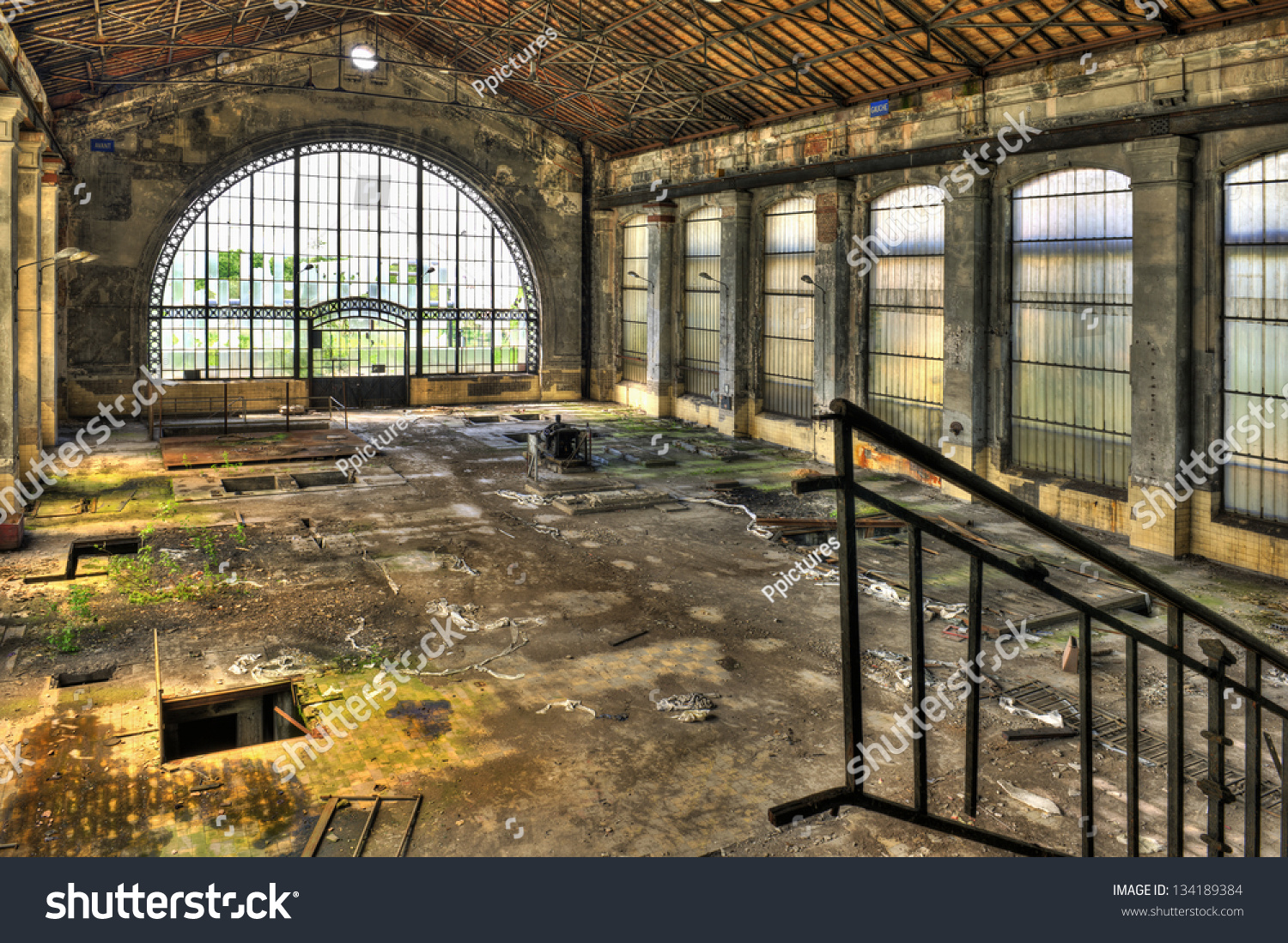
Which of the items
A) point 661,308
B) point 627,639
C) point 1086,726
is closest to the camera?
point 1086,726

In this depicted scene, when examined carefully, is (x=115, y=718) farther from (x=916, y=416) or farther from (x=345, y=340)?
(x=345, y=340)

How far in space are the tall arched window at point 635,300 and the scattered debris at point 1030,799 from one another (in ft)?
73.6

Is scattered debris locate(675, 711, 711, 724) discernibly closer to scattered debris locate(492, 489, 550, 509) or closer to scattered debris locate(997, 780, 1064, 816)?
scattered debris locate(997, 780, 1064, 816)

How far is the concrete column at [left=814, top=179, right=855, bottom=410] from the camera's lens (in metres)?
20.2

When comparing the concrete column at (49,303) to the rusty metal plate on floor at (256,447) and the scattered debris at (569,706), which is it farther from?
the scattered debris at (569,706)

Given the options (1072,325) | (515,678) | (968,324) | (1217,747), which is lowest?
(515,678)

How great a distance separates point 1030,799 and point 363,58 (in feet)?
85.1

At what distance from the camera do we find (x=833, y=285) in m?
20.4

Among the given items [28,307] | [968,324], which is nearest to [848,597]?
[968,324]

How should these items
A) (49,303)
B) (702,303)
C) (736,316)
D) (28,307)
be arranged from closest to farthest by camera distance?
(28,307) → (49,303) → (736,316) → (702,303)

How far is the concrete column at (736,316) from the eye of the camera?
23.5 meters

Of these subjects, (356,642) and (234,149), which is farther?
(234,149)

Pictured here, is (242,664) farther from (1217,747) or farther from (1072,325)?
(1072,325)

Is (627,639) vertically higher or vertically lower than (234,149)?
lower
